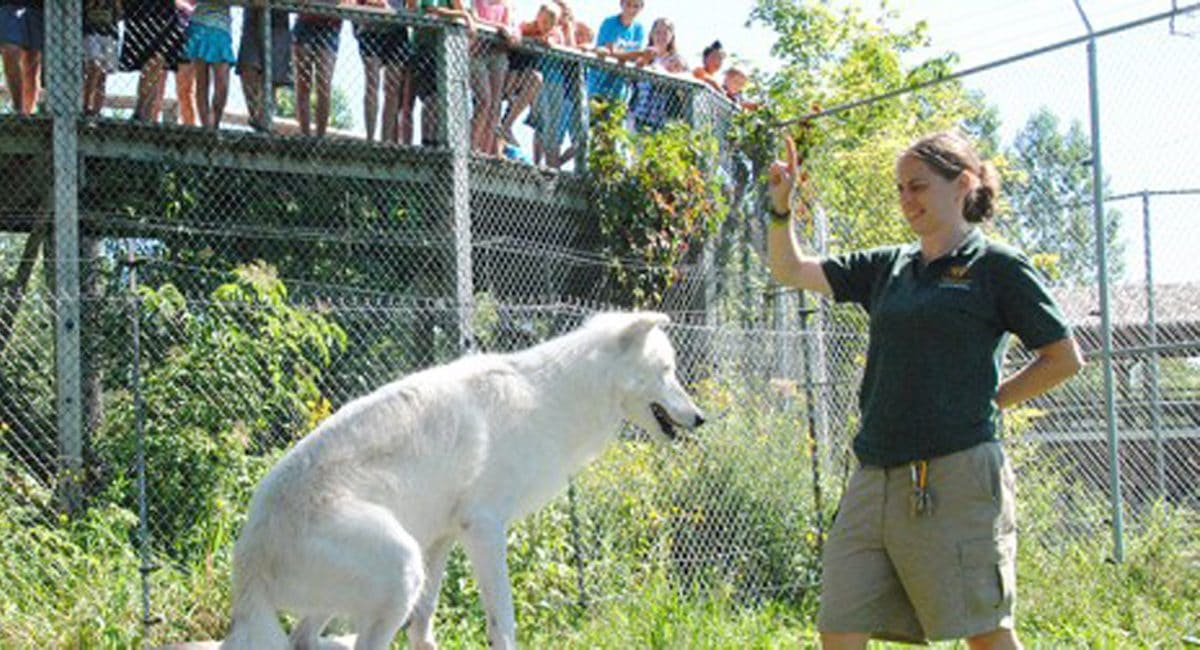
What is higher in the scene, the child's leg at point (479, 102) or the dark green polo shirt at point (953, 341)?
the child's leg at point (479, 102)

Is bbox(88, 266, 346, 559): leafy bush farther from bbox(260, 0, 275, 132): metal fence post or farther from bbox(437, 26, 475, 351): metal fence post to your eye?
bbox(437, 26, 475, 351): metal fence post

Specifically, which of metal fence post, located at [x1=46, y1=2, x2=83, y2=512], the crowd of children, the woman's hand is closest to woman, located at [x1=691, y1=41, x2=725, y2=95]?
the crowd of children

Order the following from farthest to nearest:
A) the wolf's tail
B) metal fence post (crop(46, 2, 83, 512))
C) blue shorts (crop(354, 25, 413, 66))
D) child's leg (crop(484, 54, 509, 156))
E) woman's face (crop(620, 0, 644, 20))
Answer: woman's face (crop(620, 0, 644, 20))
child's leg (crop(484, 54, 509, 156))
blue shorts (crop(354, 25, 413, 66))
metal fence post (crop(46, 2, 83, 512))
the wolf's tail

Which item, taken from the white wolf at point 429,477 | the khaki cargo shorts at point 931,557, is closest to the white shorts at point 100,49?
the white wolf at point 429,477

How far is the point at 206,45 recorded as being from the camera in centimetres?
965

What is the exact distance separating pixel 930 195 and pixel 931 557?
1.18 m

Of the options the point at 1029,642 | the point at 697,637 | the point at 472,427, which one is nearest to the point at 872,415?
the point at 472,427

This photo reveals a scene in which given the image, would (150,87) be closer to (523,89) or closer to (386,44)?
(386,44)

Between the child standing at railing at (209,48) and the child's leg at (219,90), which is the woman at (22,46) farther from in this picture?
the child's leg at (219,90)

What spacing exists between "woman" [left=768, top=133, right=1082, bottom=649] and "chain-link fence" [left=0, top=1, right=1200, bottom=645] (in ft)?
11.9

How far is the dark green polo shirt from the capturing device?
4.09 metres

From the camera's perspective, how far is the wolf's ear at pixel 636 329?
611 cm

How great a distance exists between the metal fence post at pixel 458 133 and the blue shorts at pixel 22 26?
3.09 m

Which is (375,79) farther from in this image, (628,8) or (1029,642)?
(1029,642)
